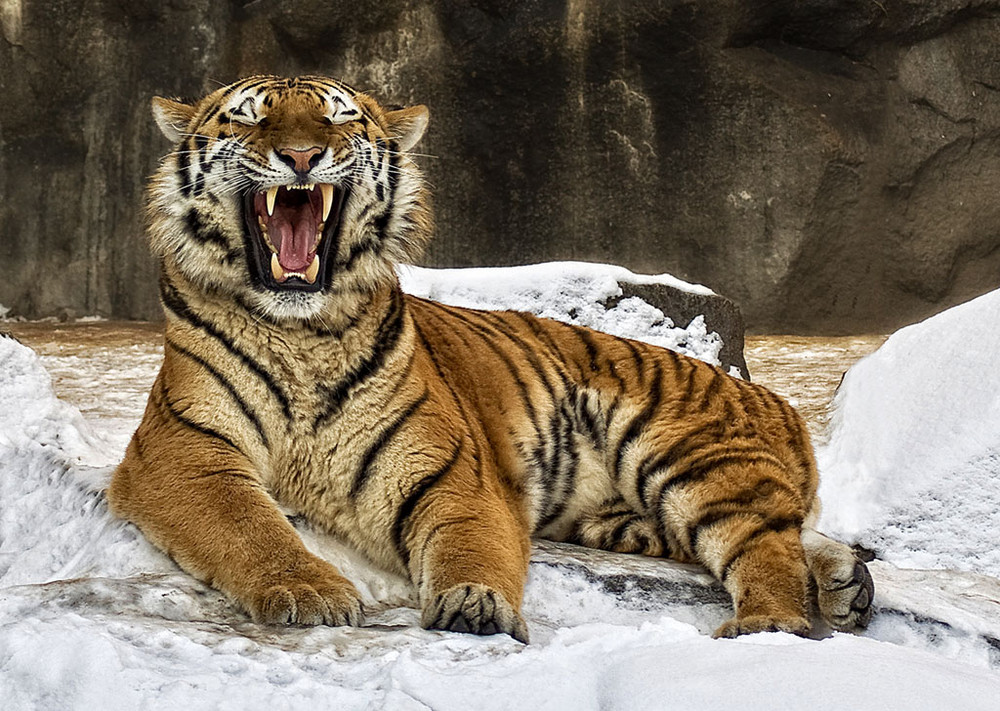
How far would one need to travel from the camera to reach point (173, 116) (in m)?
2.96

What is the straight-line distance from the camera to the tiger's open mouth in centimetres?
271

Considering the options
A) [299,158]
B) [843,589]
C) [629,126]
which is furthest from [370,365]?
[629,126]

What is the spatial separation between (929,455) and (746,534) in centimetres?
195

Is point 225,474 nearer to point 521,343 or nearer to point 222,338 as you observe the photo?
point 222,338

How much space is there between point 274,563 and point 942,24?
8.08 metres

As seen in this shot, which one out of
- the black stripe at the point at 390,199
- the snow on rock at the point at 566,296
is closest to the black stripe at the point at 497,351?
the black stripe at the point at 390,199

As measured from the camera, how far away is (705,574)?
9.52 feet

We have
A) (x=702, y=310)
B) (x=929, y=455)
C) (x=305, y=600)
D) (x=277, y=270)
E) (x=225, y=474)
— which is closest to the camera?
(x=305, y=600)

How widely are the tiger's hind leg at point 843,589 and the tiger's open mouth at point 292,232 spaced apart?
4.13ft

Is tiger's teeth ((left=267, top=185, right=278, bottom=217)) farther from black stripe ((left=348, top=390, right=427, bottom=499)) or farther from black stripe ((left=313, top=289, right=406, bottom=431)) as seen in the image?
black stripe ((left=348, top=390, right=427, bottom=499))

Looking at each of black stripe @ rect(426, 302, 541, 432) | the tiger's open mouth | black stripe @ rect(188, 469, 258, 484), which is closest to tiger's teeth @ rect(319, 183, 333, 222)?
the tiger's open mouth

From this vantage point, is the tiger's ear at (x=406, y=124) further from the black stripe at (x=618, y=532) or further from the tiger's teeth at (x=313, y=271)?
the black stripe at (x=618, y=532)

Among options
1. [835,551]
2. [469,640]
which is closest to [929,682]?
[469,640]

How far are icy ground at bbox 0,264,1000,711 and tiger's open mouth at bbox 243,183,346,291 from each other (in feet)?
1.92
